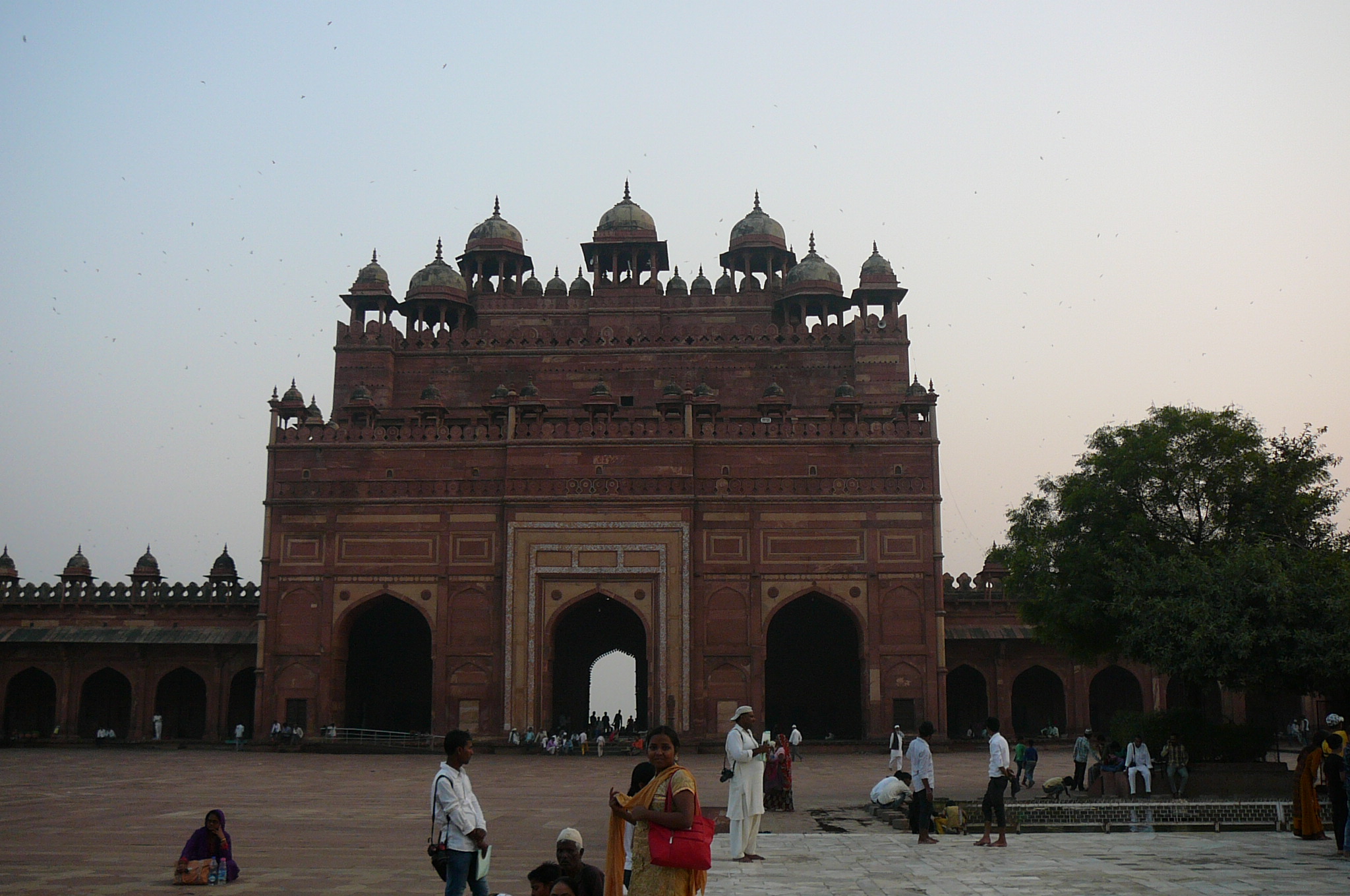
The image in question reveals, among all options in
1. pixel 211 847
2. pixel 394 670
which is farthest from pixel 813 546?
pixel 211 847

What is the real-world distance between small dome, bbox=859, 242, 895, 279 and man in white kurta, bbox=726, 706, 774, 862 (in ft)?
82.5

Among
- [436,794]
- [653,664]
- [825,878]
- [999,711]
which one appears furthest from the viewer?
[999,711]

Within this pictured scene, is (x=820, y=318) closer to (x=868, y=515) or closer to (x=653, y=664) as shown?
(x=868, y=515)

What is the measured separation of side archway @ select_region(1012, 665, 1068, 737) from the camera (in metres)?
33.3

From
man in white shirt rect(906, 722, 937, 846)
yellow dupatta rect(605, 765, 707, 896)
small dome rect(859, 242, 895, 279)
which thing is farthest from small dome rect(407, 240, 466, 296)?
yellow dupatta rect(605, 765, 707, 896)

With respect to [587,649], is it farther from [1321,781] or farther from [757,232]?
[1321,781]

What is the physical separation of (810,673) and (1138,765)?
57.1ft

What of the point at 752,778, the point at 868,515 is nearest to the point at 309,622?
the point at 868,515

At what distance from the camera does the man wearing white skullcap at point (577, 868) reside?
554 centimetres

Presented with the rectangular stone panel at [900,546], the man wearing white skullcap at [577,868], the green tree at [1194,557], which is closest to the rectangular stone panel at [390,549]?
the rectangular stone panel at [900,546]

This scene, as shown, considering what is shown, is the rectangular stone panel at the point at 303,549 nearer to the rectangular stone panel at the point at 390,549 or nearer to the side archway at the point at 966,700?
the rectangular stone panel at the point at 390,549

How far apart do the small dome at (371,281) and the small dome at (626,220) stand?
20.7ft

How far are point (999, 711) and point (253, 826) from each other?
74.6 feet

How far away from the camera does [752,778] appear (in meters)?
10.6
